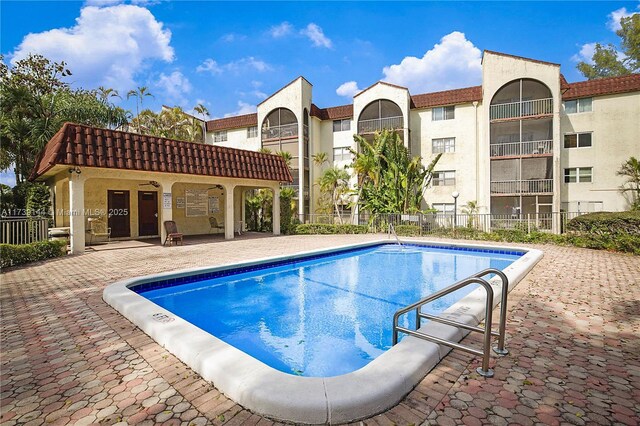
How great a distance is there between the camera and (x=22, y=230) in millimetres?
10742

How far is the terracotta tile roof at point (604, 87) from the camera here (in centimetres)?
2128

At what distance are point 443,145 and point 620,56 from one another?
83.4ft

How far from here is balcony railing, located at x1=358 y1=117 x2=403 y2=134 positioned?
26438mm

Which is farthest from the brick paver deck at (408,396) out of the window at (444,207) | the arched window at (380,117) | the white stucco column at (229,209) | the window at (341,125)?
the window at (341,125)

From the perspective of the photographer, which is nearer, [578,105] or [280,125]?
[578,105]

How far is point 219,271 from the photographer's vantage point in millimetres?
9242

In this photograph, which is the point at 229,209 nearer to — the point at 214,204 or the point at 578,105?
the point at 214,204

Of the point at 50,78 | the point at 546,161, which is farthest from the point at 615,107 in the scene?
the point at 50,78

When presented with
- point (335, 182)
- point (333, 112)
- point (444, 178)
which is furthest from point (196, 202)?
point (444, 178)

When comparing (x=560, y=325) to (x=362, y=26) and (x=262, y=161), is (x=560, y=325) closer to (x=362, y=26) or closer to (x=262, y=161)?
(x=362, y=26)

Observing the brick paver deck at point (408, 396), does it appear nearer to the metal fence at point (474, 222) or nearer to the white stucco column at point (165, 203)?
the white stucco column at point (165, 203)

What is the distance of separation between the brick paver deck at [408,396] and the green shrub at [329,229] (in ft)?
48.9

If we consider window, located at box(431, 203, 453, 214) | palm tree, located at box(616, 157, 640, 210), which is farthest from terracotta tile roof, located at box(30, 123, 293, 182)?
palm tree, located at box(616, 157, 640, 210)

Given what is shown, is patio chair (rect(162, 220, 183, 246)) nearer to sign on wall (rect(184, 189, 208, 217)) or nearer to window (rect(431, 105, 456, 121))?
sign on wall (rect(184, 189, 208, 217))
